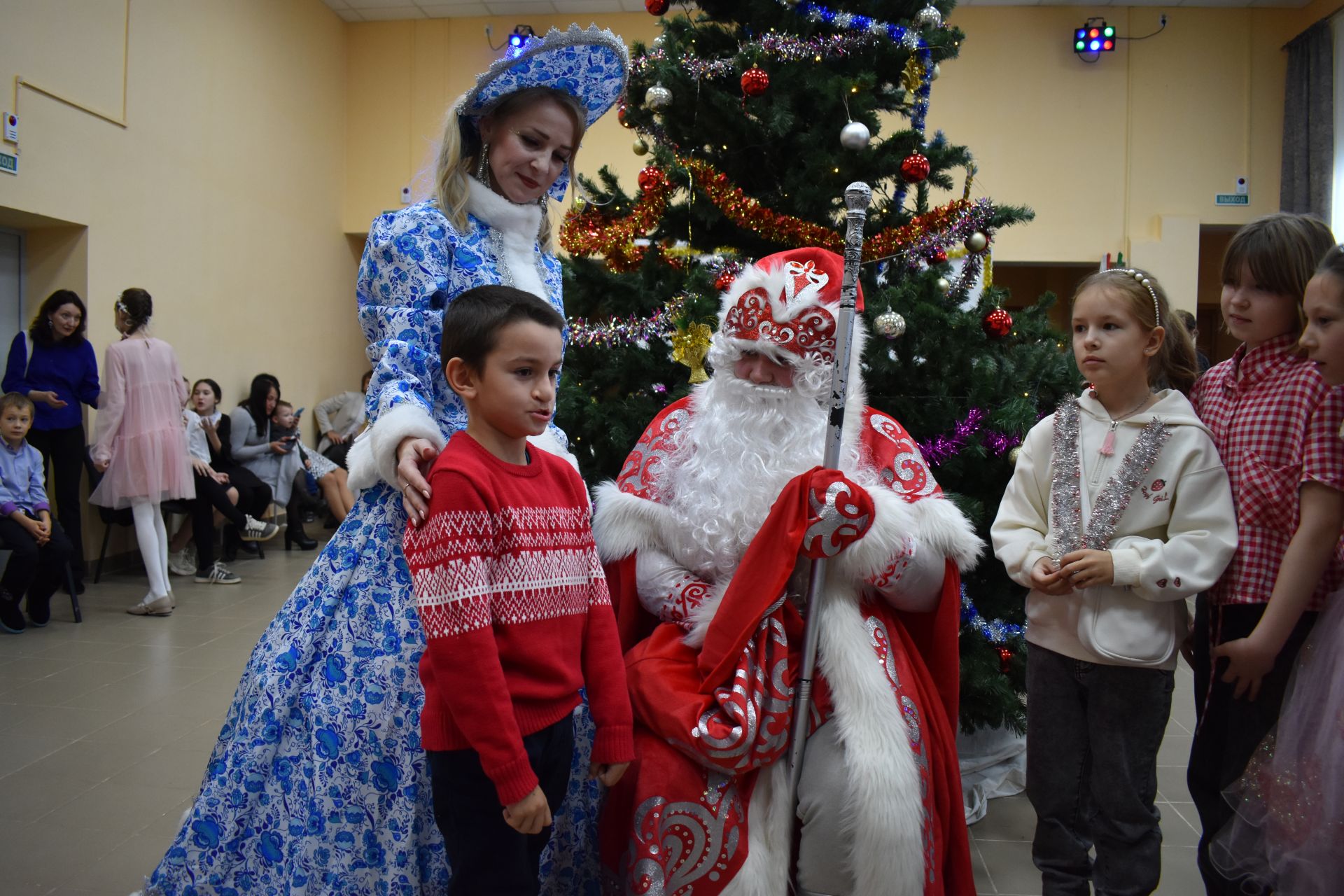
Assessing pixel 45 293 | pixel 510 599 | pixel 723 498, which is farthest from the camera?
pixel 45 293

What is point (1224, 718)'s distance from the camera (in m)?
1.91

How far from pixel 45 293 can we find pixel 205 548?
6.47ft

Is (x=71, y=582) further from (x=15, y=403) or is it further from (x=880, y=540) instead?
(x=880, y=540)

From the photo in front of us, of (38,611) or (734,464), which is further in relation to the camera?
(38,611)

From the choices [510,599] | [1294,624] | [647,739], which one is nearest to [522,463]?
[510,599]

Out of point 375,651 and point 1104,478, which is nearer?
point 375,651

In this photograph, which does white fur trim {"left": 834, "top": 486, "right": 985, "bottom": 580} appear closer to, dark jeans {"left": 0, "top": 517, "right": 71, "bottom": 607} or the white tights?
dark jeans {"left": 0, "top": 517, "right": 71, "bottom": 607}

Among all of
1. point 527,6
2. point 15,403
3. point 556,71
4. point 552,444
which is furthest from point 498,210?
point 527,6

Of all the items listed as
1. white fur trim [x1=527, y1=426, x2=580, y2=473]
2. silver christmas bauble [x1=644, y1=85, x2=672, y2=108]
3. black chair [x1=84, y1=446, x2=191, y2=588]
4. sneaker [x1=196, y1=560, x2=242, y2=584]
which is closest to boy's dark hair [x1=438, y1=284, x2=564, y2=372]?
white fur trim [x1=527, y1=426, x2=580, y2=473]

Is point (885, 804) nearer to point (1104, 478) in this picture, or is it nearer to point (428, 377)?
point (1104, 478)

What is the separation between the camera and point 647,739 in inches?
70.2

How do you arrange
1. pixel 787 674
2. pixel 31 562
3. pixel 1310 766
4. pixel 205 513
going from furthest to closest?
pixel 205 513 → pixel 31 562 → pixel 787 674 → pixel 1310 766

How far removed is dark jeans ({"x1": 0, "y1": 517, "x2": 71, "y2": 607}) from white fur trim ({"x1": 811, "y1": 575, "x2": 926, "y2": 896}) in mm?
4507

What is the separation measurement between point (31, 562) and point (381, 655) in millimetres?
3950
